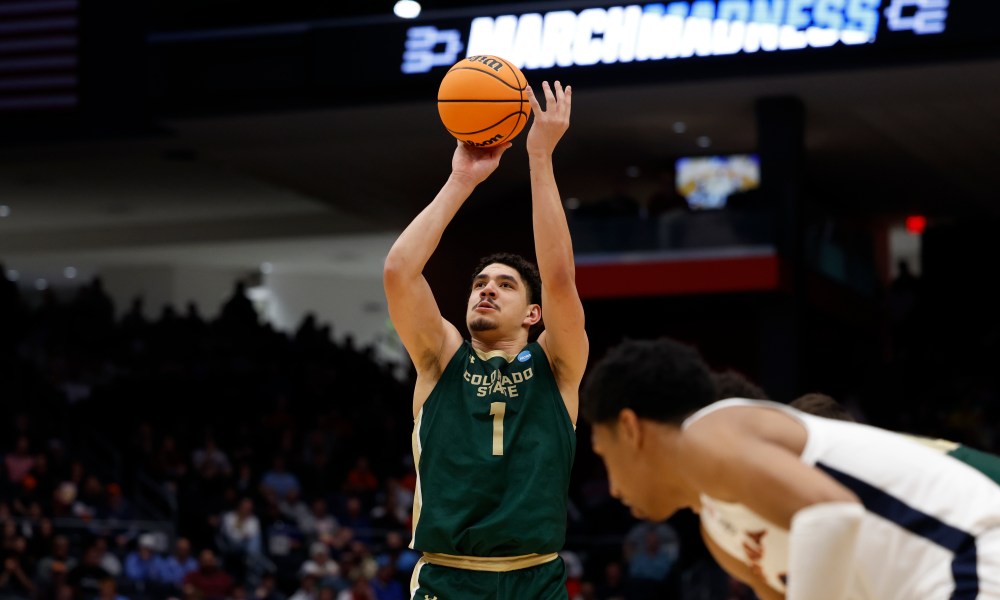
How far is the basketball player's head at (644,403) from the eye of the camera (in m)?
3.37

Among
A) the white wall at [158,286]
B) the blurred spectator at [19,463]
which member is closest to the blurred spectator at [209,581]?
the blurred spectator at [19,463]

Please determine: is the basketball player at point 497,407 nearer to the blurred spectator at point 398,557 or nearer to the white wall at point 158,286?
the blurred spectator at point 398,557

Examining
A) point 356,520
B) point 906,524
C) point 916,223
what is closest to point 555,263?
point 906,524

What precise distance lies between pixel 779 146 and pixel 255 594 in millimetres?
7935

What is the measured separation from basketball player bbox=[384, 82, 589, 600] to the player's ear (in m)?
1.83

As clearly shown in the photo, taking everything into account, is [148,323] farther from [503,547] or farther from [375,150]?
[503,547]

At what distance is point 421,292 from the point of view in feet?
17.9

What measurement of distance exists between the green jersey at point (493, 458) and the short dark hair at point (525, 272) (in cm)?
30

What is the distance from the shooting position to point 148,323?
78.8 ft

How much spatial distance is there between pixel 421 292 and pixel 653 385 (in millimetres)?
2194

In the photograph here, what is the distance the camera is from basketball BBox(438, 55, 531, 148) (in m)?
5.80

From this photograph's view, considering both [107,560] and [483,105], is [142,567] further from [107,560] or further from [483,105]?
[483,105]

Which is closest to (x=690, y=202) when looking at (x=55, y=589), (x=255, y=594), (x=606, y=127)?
(x=606, y=127)

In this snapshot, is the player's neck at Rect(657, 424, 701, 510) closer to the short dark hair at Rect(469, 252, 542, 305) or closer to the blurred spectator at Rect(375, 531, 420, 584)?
the short dark hair at Rect(469, 252, 542, 305)
